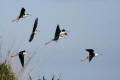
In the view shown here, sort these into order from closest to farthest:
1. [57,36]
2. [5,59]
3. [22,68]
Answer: [57,36] → [22,68] → [5,59]

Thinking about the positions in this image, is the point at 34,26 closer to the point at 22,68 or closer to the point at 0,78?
the point at 22,68

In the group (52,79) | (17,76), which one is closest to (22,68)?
(17,76)

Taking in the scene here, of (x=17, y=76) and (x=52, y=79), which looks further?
(x=52, y=79)

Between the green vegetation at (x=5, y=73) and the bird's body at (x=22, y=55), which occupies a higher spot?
the bird's body at (x=22, y=55)

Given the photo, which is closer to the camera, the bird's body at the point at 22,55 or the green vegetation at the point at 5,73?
the bird's body at the point at 22,55

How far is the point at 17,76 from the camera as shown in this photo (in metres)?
11.6

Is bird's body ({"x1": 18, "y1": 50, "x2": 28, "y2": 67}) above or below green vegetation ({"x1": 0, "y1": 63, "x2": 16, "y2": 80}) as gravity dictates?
above

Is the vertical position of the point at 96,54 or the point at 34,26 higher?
the point at 34,26

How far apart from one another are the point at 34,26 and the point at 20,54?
1.18 metres

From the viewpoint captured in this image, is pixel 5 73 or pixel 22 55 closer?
pixel 22 55

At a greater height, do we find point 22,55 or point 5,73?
point 22,55

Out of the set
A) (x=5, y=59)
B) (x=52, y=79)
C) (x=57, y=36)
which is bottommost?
(x=52, y=79)

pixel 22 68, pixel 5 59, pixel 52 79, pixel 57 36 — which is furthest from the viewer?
pixel 52 79

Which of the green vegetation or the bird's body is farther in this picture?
the green vegetation
